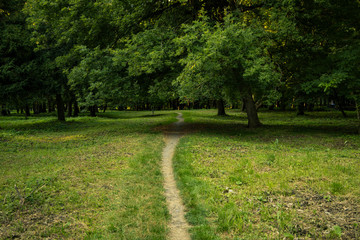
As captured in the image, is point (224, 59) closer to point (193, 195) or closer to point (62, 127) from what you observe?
point (193, 195)

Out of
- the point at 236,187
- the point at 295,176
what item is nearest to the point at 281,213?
the point at 236,187

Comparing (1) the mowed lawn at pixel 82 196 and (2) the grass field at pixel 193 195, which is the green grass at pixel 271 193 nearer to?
(2) the grass field at pixel 193 195

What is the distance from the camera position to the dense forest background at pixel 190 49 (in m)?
13.7

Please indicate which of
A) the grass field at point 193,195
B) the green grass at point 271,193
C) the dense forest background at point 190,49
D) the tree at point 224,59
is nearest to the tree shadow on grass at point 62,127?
the dense forest background at point 190,49

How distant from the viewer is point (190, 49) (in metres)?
15.1

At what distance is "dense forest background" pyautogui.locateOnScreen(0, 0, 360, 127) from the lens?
13.7 metres

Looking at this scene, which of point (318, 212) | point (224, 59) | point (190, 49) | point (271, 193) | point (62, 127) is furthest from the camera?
point (62, 127)

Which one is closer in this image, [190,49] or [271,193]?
[271,193]

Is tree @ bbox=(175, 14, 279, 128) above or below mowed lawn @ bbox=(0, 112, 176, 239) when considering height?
above

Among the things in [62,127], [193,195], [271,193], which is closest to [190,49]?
[193,195]

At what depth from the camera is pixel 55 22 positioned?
18.6 metres

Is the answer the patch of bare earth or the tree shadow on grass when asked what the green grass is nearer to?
the patch of bare earth

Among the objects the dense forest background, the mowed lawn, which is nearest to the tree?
the dense forest background

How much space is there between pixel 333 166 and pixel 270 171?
2.30m
